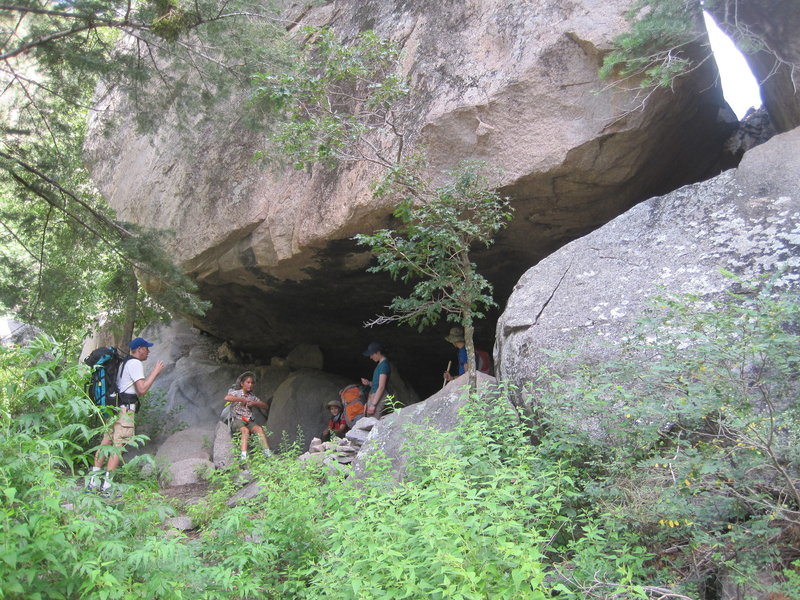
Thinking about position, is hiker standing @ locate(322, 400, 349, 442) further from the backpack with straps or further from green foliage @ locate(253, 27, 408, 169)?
green foliage @ locate(253, 27, 408, 169)

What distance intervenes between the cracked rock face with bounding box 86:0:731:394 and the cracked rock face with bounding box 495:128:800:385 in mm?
1275

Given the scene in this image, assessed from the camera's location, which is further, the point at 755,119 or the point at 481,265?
the point at 481,265

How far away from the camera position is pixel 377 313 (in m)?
10.4

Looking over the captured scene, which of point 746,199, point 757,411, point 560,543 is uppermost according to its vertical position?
point 746,199

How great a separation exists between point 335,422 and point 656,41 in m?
6.18

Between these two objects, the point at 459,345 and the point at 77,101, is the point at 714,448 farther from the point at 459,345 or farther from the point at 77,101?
the point at 77,101

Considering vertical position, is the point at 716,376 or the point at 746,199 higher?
the point at 746,199

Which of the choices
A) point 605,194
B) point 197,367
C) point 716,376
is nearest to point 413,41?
point 605,194

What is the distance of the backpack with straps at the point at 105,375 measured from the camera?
6895mm

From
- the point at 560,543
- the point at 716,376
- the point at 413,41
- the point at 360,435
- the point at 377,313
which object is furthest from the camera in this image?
the point at 377,313

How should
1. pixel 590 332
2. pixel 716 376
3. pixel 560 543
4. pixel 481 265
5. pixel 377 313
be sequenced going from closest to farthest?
pixel 716 376 < pixel 560 543 < pixel 590 332 < pixel 481 265 < pixel 377 313

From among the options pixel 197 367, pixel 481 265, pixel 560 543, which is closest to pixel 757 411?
pixel 560 543

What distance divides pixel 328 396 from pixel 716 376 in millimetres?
7716

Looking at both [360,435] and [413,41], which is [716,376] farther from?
[413,41]
